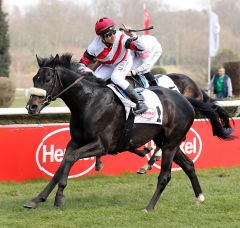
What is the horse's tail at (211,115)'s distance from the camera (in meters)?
7.02

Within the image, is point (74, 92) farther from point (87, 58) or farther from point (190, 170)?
point (190, 170)

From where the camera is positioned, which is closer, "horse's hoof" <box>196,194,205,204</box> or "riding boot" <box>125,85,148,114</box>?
"riding boot" <box>125,85,148,114</box>

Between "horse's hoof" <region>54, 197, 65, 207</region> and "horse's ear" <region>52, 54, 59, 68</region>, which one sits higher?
"horse's ear" <region>52, 54, 59, 68</region>

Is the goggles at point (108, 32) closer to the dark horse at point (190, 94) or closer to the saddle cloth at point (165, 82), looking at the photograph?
the dark horse at point (190, 94)

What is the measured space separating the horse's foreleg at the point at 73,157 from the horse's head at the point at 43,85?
57cm

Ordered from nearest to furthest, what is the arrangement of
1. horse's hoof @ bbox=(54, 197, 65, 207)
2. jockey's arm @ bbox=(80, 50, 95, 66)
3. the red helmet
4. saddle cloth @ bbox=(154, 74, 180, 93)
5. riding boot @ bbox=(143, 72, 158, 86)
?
horse's hoof @ bbox=(54, 197, 65, 207)
the red helmet
jockey's arm @ bbox=(80, 50, 95, 66)
riding boot @ bbox=(143, 72, 158, 86)
saddle cloth @ bbox=(154, 74, 180, 93)

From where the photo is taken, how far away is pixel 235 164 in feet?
31.7

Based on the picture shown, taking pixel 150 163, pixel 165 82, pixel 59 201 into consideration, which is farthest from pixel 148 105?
pixel 165 82

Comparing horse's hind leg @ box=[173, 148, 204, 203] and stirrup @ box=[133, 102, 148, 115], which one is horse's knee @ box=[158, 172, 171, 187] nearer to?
horse's hind leg @ box=[173, 148, 204, 203]

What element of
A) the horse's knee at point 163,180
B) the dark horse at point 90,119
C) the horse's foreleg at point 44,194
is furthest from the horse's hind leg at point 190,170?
the horse's foreleg at point 44,194

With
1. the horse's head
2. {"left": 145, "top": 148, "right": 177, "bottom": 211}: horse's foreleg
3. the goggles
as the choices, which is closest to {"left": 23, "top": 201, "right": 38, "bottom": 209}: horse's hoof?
the horse's head

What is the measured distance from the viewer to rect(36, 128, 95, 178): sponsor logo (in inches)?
319

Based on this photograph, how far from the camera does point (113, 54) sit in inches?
255

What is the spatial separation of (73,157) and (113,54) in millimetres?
1359
